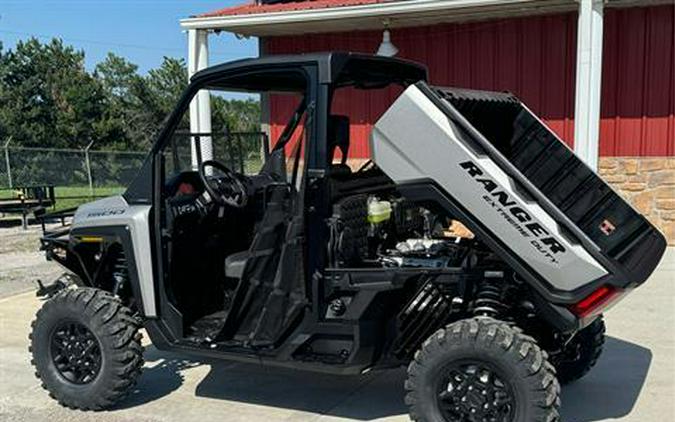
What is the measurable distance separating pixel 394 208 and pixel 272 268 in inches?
32.7

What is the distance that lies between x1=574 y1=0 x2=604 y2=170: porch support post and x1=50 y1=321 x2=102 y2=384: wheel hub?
21.7 ft

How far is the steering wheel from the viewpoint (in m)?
4.80

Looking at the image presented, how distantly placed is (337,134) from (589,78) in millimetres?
6143

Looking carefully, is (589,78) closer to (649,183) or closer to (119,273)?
(649,183)

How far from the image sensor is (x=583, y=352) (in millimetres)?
5027

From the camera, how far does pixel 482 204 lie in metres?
3.91

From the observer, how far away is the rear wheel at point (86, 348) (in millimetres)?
4742

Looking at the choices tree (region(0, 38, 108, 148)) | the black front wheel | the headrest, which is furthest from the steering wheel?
tree (region(0, 38, 108, 148))

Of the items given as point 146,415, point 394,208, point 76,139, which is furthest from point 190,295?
point 76,139

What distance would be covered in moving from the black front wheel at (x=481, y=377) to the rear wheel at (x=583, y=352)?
1.14 meters

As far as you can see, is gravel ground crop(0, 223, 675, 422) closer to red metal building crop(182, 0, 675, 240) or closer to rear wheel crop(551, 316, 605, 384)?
rear wheel crop(551, 316, 605, 384)

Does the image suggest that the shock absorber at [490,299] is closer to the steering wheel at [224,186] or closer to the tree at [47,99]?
the steering wheel at [224,186]

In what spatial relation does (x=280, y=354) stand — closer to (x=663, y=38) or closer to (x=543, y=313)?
(x=543, y=313)

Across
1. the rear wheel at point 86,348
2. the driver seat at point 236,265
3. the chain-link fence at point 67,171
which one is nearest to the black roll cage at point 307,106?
the rear wheel at point 86,348
